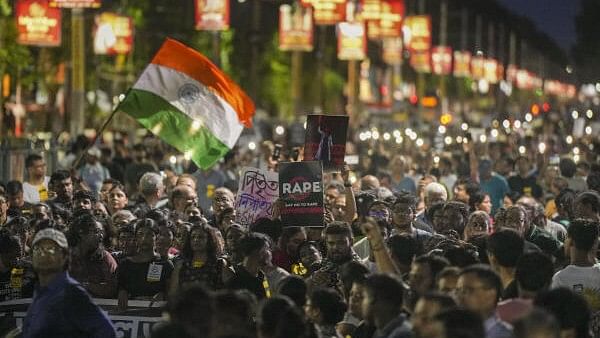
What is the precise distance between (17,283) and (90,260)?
1.90ft

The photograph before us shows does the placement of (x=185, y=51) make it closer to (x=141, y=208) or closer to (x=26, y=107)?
(x=141, y=208)

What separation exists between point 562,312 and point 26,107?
40273mm

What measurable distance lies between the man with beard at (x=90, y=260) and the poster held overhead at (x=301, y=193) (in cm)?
188

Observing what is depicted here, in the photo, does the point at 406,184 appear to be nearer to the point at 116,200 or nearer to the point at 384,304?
the point at 116,200

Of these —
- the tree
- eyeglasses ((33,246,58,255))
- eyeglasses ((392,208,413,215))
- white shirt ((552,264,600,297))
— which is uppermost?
the tree

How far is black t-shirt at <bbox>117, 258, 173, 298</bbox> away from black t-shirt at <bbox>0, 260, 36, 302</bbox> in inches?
26.8

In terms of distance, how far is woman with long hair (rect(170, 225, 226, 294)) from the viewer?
1093 centimetres

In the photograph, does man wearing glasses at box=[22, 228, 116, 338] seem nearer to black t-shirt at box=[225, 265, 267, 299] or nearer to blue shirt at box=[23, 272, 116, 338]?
blue shirt at box=[23, 272, 116, 338]

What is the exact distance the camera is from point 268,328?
7.61 metres

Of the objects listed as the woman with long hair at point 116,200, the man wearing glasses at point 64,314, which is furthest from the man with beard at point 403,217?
the man wearing glasses at point 64,314

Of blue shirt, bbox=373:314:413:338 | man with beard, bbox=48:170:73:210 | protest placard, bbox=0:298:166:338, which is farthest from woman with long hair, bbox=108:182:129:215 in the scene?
blue shirt, bbox=373:314:413:338

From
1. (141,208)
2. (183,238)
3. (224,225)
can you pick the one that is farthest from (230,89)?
(183,238)

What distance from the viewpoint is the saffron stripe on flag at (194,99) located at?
16.1 m

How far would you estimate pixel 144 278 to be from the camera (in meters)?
11.3
